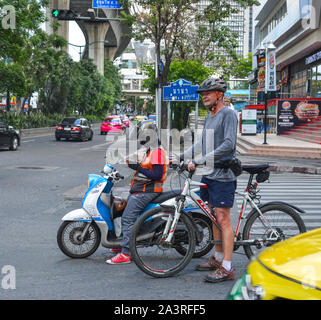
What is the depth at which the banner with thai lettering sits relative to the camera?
97.1ft

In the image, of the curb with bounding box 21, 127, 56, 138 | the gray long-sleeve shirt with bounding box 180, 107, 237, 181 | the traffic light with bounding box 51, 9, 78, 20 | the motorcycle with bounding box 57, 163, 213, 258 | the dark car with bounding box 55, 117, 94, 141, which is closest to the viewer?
the gray long-sleeve shirt with bounding box 180, 107, 237, 181

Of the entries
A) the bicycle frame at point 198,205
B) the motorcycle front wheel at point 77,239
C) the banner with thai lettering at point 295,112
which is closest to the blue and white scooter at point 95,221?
the motorcycle front wheel at point 77,239

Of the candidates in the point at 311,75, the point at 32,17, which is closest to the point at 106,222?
the point at 32,17

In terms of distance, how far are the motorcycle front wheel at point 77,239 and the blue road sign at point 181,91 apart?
13.2m

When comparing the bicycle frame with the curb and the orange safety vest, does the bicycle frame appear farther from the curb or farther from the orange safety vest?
the curb

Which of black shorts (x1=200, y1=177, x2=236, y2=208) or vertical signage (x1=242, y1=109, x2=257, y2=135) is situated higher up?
vertical signage (x1=242, y1=109, x2=257, y2=135)

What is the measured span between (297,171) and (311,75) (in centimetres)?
2404

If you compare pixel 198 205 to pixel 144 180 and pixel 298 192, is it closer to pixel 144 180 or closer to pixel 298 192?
pixel 144 180

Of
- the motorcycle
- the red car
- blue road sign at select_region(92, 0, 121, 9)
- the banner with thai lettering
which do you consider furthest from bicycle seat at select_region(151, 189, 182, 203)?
the red car

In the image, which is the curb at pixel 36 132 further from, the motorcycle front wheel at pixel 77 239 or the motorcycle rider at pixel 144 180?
the motorcycle rider at pixel 144 180

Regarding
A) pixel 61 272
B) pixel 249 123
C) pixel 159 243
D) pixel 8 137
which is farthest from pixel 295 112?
pixel 61 272

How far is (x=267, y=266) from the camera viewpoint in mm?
2514

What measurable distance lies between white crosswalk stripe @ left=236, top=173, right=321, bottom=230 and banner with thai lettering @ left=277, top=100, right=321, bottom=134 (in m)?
15.7

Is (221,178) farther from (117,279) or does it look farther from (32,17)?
(32,17)
